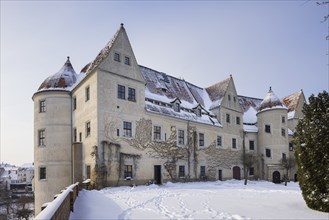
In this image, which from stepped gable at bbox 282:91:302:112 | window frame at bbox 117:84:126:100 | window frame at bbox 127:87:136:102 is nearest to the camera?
window frame at bbox 117:84:126:100

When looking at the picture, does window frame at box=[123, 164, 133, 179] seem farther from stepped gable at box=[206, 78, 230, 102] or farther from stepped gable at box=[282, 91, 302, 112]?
stepped gable at box=[282, 91, 302, 112]

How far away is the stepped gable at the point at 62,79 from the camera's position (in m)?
30.2

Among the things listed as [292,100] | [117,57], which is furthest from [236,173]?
[117,57]

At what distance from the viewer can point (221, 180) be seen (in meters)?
36.2

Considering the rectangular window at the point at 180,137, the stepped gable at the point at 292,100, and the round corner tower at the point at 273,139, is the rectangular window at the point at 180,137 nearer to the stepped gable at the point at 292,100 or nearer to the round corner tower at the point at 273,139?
the round corner tower at the point at 273,139

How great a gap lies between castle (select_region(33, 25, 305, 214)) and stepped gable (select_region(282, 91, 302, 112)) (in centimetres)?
1265

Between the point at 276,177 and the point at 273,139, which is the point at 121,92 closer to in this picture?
the point at 273,139

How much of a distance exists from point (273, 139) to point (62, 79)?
2649 centimetres

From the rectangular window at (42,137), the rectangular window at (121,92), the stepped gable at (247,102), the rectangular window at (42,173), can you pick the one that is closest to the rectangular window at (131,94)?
the rectangular window at (121,92)

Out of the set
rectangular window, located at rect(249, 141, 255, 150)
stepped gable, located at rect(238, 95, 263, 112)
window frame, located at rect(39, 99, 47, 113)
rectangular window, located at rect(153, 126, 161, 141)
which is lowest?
rectangular window, located at rect(249, 141, 255, 150)

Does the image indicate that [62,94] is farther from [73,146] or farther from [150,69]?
[150,69]

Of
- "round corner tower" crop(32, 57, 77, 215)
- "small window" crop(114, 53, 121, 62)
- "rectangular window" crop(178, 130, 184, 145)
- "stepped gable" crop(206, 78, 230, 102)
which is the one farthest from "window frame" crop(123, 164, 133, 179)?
"stepped gable" crop(206, 78, 230, 102)

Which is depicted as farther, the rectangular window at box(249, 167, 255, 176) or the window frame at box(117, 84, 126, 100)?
the rectangular window at box(249, 167, 255, 176)

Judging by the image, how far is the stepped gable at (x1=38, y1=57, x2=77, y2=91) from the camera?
3017 cm
